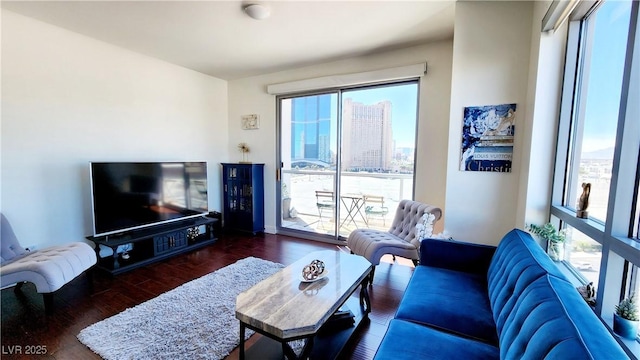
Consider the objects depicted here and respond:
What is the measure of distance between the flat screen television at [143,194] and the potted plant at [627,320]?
419 centimetres

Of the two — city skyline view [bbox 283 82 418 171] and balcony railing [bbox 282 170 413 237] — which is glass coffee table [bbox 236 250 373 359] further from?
city skyline view [bbox 283 82 418 171]

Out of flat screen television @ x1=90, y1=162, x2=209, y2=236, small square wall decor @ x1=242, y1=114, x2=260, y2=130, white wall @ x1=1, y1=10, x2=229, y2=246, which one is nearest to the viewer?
white wall @ x1=1, y1=10, x2=229, y2=246

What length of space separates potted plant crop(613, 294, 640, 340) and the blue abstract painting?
147 centimetres

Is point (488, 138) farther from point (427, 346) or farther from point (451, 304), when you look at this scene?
point (427, 346)

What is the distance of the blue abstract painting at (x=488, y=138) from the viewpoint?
8.10 feet

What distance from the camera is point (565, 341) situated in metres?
0.79

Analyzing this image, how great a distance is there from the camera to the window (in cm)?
128

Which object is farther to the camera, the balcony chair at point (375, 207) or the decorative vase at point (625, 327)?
the balcony chair at point (375, 207)

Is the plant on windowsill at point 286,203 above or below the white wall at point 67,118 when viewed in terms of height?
below

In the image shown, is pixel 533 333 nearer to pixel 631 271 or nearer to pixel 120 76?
pixel 631 271

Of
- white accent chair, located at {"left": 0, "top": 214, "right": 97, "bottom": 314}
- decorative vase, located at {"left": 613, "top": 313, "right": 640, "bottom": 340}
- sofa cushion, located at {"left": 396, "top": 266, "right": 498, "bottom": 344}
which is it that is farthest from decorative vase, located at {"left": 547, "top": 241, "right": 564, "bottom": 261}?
white accent chair, located at {"left": 0, "top": 214, "right": 97, "bottom": 314}

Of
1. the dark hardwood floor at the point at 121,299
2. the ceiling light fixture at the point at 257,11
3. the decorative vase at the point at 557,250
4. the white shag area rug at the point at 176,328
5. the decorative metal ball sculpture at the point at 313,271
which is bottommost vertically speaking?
the dark hardwood floor at the point at 121,299

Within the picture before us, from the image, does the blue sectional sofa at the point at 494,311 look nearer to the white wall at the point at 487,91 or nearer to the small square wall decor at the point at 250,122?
the white wall at the point at 487,91

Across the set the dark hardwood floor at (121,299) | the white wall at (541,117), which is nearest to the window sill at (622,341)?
the white wall at (541,117)
